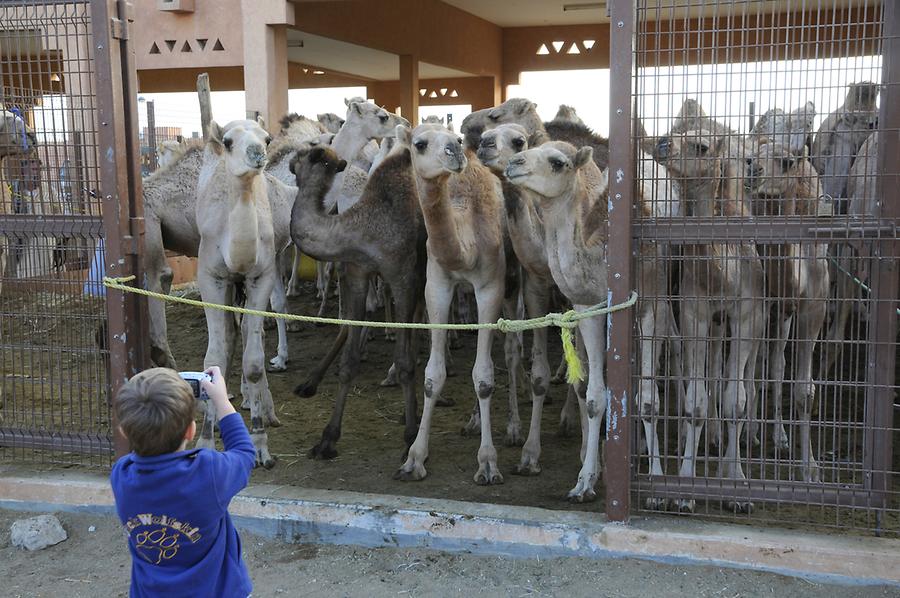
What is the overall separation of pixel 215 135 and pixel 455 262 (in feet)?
5.71

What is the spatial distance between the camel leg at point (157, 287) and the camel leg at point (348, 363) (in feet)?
4.93

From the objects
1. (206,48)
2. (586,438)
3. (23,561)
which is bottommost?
(23,561)

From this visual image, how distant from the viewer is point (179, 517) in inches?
108

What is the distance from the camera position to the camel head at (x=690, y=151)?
4.41 meters

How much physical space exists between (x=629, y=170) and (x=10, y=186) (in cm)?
405

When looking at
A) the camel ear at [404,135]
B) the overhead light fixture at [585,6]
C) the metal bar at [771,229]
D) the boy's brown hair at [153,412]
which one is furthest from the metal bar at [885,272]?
the overhead light fixture at [585,6]

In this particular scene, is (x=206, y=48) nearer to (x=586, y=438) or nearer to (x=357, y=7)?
(x=357, y=7)

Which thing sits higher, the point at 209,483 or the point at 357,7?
the point at 357,7

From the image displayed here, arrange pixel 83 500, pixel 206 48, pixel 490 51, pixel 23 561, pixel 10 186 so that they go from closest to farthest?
1. pixel 23 561
2. pixel 83 500
3. pixel 10 186
4. pixel 206 48
5. pixel 490 51

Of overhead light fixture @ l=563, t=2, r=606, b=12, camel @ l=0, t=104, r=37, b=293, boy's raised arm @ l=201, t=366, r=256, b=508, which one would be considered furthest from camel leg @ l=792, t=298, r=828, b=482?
overhead light fixture @ l=563, t=2, r=606, b=12

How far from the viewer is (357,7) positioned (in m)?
15.8

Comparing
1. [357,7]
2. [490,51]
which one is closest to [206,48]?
[357,7]

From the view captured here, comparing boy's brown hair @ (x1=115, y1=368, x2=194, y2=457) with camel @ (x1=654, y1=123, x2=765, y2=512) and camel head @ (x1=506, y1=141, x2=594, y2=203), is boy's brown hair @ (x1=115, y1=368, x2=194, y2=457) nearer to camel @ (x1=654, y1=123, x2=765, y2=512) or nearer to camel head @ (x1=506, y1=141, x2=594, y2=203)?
camel head @ (x1=506, y1=141, x2=594, y2=203)

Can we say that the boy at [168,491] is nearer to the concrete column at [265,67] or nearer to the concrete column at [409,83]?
the concrete column at [265,67]
